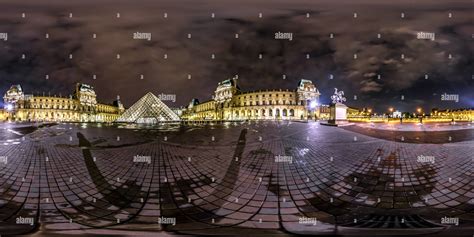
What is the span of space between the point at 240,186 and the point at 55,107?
432 cm

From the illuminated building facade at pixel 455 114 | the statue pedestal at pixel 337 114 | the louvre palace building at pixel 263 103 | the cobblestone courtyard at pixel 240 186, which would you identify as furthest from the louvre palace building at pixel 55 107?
the illuminated building facade at pixel 455 114

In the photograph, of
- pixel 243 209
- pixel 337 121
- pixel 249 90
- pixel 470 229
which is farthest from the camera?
pixel 337 121

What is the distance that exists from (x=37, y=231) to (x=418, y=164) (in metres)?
5.65

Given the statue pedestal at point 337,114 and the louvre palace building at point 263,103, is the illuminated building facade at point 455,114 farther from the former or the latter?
the louvre palace building at point 263,103

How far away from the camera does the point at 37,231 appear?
2.62m

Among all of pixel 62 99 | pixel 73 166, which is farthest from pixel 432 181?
pixel 62 99

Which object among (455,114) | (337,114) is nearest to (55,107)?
(337,114)

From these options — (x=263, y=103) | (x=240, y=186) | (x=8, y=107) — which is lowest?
(x=240, y=186)

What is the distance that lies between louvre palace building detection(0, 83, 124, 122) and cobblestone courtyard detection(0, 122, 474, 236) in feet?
2.15

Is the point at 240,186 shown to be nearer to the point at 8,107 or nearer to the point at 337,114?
the point at 337,114

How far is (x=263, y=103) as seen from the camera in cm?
435

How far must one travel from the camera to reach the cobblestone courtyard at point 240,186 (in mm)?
2703

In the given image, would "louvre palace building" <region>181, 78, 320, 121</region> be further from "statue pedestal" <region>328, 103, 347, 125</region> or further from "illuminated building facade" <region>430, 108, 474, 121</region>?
"illuminated building facade" <region>430, 108, 474, 121</region>

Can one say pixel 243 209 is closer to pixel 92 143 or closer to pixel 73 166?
pixel 73 166
